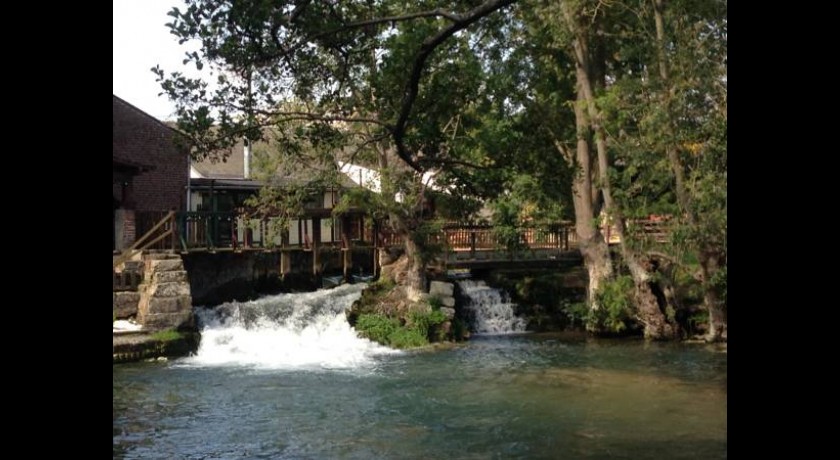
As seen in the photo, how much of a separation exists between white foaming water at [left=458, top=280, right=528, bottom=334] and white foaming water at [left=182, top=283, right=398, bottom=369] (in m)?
3.26

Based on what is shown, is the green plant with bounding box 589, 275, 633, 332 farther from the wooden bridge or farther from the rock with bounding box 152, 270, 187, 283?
the rock with bounding box 152, 270, 187, 283

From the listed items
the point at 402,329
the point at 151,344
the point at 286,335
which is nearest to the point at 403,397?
the point at 402,329

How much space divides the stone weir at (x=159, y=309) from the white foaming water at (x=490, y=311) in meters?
7.69

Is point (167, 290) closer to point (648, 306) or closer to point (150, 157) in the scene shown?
point (150, 157)

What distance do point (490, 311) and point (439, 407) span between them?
9213 millimetres

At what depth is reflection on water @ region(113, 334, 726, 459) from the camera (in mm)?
10781

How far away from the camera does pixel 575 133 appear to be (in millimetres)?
22391

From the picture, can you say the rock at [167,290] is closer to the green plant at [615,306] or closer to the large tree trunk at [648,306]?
the green plant at [615,306]

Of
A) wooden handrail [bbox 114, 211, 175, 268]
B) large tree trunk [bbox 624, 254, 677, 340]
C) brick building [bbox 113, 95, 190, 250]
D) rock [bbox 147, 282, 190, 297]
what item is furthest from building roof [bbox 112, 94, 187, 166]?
large tree trunk [bbox 624, 254, 677, 340]
